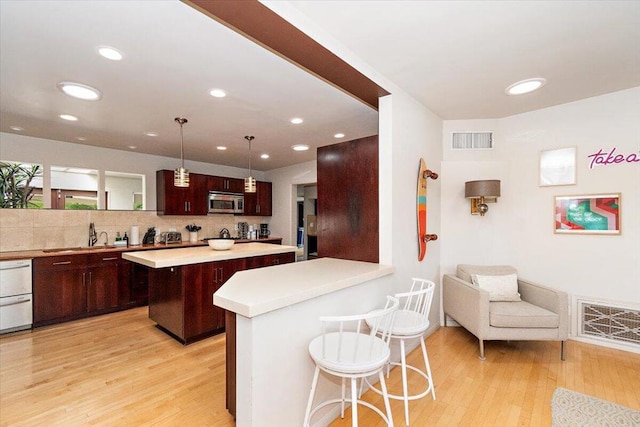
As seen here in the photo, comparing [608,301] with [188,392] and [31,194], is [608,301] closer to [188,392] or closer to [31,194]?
[188,392]

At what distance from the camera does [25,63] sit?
2.10 m

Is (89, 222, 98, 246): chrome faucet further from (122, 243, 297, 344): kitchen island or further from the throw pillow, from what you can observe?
the throw pillow

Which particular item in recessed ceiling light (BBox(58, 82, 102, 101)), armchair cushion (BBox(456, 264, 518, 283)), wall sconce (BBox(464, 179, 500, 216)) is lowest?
armchair cushion (BBox(456, 264, 518, 283))

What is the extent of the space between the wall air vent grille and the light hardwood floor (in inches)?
6.0

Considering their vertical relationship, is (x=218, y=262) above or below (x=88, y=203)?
below

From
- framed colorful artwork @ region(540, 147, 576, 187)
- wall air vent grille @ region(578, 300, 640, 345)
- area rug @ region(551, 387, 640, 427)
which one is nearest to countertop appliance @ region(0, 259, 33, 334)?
area rug @ region(551, 387, 640, 427)

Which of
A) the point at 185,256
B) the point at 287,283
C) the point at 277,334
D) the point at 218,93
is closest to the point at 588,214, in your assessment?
the point at 287,283

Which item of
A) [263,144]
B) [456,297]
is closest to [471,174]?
[456,297]

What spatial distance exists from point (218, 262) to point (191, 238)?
101 inches

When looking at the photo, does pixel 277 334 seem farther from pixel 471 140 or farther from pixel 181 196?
pixel 181 196

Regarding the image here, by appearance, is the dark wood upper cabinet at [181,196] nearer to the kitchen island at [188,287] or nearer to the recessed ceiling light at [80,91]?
the kitchen island at [188,287]

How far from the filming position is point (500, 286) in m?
3.00

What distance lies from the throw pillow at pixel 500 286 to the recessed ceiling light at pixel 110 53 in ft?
12.2

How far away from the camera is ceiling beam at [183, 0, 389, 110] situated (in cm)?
149
